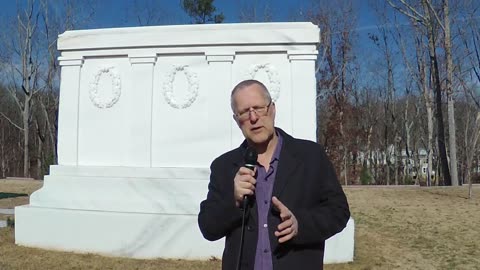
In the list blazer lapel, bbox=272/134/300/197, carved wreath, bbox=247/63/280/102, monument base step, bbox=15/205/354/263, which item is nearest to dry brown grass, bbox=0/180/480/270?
monument base step, bbox=15/205/354/263

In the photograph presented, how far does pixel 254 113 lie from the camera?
2.20 m

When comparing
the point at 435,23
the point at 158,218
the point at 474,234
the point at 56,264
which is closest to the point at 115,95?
the point at 158,218

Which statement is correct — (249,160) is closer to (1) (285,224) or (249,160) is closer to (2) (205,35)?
(1) (285,224)

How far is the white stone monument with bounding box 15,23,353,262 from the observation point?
7355 millimetres

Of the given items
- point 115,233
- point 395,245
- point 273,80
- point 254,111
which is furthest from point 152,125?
point 254,111

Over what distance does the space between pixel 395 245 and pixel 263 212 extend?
684 cm

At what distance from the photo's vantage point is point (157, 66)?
311 inches

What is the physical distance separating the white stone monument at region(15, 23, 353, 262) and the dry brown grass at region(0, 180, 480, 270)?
0.35 meters

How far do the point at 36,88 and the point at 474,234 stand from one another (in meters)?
30.5

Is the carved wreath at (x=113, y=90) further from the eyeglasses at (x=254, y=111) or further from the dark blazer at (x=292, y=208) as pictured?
the eyeglasses at (x=254, y=111)

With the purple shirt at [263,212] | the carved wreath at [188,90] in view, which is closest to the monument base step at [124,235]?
the carved wreath at [188,90]

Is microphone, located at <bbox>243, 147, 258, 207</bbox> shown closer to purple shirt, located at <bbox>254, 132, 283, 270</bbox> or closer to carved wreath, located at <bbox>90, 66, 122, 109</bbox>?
purple shirt, located at <bbox>254, 132, 283, 270</bbox>

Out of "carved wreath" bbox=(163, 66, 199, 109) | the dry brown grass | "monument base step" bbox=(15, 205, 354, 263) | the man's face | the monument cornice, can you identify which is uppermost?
the monument cornice

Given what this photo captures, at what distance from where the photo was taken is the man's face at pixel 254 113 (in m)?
2.21
